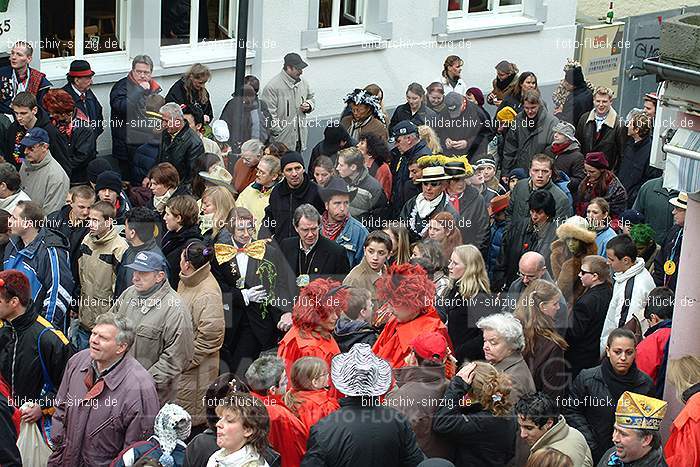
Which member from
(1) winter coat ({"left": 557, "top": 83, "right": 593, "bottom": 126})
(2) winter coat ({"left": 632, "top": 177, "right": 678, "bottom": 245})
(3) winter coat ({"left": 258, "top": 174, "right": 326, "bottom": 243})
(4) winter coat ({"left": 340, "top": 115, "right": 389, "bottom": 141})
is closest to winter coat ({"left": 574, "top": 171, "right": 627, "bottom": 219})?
(2) winter coat ({"left": 632, "top": 177, "right": 678, "bottom": 245})

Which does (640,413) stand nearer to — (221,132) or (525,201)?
(525,201)

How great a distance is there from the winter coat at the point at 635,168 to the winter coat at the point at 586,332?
4.15 metres

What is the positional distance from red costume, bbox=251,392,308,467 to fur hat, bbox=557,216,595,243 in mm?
3657

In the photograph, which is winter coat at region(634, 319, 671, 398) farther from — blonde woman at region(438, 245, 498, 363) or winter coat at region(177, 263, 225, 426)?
winter coat at region(177, 263, 225, 426)

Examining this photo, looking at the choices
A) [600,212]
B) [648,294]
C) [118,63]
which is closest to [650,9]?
[118,63]

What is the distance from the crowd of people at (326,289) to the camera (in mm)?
7766

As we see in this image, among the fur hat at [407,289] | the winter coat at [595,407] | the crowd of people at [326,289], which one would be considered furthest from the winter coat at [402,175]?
the winter coat at [595,407]

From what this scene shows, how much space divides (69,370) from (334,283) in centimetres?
196

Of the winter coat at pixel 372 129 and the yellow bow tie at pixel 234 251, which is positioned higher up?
the winter coat at pixel 372 129

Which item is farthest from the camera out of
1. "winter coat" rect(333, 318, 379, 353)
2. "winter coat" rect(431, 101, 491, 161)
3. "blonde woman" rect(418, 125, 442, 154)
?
"winter coat" rect(431, 101, 491, 161)

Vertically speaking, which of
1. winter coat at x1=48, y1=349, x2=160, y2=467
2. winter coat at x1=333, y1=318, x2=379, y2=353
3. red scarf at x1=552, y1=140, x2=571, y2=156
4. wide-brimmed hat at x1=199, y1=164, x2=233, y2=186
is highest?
red scarf at x1=552, y1=140, x2=571, y2=156

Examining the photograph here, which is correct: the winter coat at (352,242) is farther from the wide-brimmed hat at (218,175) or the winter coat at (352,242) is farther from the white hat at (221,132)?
the white hat at (221,132)

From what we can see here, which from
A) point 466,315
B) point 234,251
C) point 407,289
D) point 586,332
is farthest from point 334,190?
point 586,332

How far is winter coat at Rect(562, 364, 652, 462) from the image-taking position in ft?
27.9
